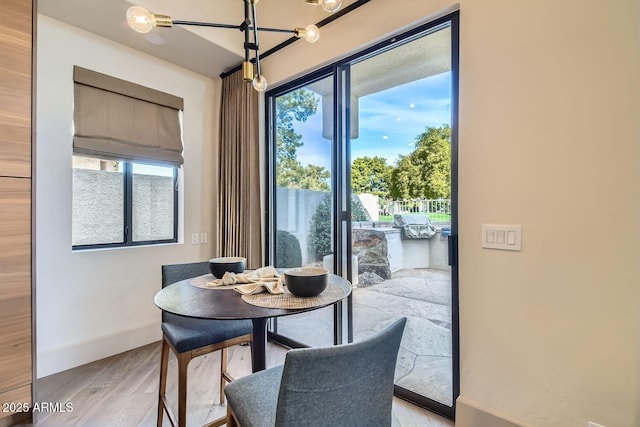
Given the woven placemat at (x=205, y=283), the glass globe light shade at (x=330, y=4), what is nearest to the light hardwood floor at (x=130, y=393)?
the woven placemat at (x=205, y=283)

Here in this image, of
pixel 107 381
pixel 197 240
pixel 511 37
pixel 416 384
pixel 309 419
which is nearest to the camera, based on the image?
pixel 309 419

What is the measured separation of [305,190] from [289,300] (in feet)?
4.84

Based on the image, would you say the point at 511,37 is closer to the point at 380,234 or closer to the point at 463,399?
the point at 380,234

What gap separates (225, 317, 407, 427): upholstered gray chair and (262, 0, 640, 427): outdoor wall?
2.92ft

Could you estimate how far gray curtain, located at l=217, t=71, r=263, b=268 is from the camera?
→ 2645mm

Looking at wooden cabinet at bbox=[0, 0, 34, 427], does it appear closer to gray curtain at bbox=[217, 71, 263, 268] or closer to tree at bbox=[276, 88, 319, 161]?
gray curtain at bbox=[217, 71, 263, 268]

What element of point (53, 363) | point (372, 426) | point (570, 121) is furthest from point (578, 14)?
point (53, 363)

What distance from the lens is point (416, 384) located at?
1852 mm

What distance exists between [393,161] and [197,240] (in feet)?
7.07

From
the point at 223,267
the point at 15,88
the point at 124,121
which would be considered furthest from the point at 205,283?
the point at 124,121

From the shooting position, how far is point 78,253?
7.38ft

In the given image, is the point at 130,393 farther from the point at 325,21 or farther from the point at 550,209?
the point at 325,21

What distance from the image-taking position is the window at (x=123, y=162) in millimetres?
2295

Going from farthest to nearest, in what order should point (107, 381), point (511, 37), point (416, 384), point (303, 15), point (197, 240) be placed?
point (197, 240)
point (303, 15)
point (107, 381)
point (416, 384)
point (511, 37)
